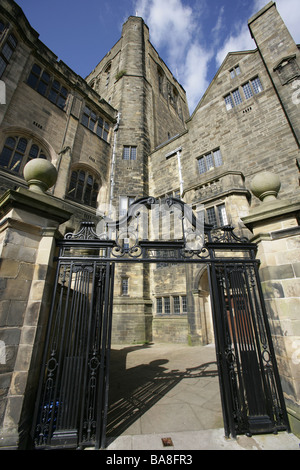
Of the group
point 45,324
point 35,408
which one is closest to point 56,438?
point 35,408

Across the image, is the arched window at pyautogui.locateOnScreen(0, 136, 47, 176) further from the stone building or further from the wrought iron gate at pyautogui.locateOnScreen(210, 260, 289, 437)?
the wrought iron gate at pyautogui.locateOnScreen(210, 260, 289, 437)

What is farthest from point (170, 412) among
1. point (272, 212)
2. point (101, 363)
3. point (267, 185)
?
point (267, 185)

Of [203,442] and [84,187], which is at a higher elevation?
[84,187]

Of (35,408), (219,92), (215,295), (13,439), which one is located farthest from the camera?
(219,92)

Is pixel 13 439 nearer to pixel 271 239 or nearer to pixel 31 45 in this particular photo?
pixel 271 239

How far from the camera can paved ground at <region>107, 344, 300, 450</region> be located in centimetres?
265

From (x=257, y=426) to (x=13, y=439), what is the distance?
3.14 meters

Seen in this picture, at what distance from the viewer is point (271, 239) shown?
354 cm

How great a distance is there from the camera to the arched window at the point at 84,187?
12.9 metres

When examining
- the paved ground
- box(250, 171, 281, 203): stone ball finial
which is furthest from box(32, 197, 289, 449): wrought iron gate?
box(250, 171, 281, 203): stone ball finial

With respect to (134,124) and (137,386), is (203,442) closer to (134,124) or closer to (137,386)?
(137,386)

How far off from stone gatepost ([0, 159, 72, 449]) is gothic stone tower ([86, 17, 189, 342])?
9.08 m

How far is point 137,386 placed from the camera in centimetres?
468

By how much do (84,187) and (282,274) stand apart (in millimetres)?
12643
